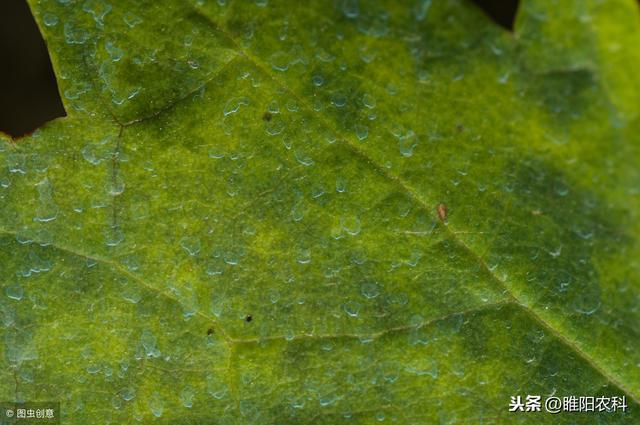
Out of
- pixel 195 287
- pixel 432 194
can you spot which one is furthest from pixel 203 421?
pixel 432 194

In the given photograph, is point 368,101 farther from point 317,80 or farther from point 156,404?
point 156,404

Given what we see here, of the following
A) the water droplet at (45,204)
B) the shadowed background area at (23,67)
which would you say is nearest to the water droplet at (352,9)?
the water droplet at (45,204)

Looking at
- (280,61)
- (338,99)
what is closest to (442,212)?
(338,99)

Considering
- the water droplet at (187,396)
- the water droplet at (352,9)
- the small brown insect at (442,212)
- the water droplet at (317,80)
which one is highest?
the water droplet at (352,9)

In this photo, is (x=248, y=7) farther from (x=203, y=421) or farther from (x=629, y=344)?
(x=629, y=344)

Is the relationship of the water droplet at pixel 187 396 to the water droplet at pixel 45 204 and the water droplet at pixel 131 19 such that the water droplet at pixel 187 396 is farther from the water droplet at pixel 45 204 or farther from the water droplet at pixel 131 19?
the water droplet at pixel 131 19

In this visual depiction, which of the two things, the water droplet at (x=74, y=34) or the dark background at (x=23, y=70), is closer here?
the water droplet at (x=74, y=34)
